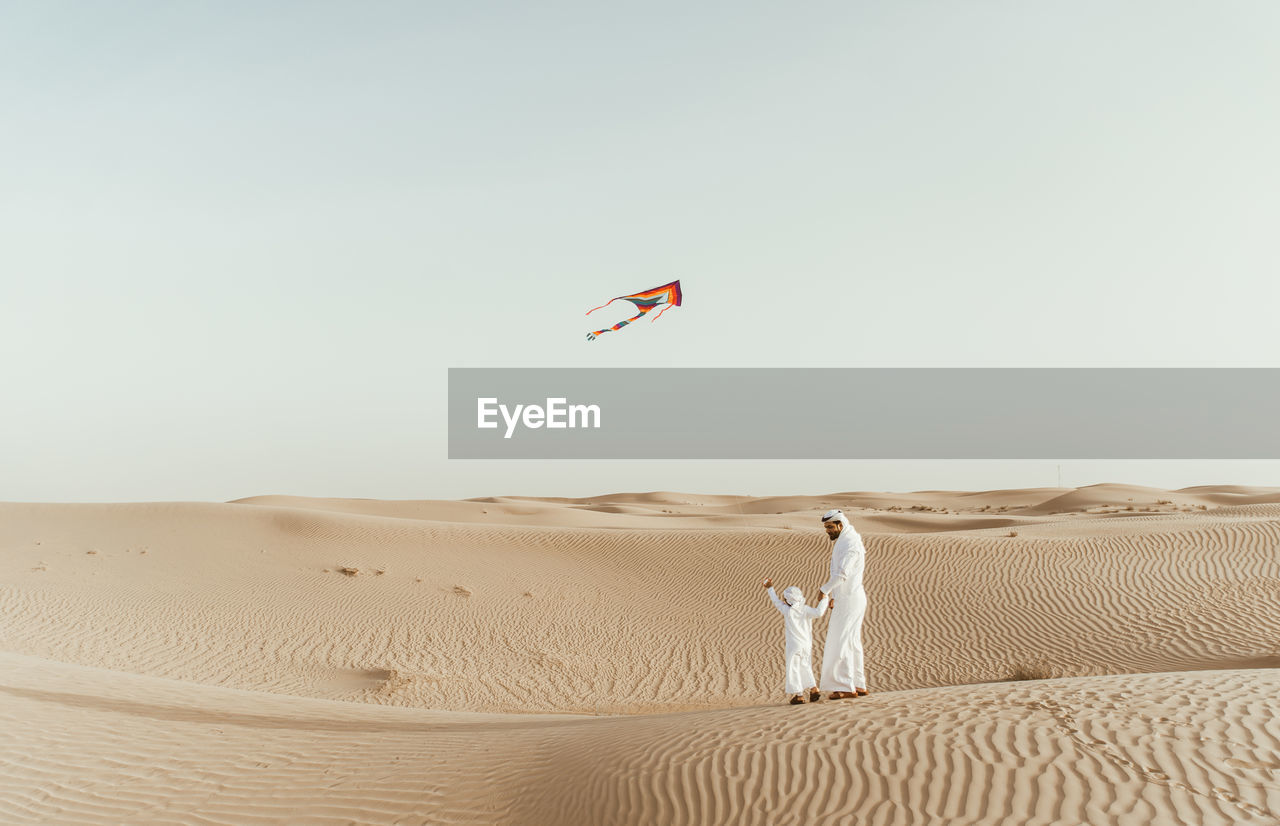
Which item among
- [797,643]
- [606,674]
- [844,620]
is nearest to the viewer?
[844,620]

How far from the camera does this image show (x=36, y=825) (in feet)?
21.8

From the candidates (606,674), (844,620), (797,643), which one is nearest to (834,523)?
(844,620)

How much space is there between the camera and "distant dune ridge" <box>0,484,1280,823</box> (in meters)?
5.60

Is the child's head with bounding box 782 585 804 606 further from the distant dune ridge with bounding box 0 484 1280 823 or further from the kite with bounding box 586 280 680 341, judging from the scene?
the kite with bounding box 586 280 680 341

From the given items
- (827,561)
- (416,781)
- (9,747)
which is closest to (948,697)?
(416,781)

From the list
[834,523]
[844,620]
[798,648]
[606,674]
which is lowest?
[606,674]

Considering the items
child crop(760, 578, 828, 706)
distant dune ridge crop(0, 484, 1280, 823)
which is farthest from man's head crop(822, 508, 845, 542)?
distant dune ridge crop(0, 484, 1280, 823)

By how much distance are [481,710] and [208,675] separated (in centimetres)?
566

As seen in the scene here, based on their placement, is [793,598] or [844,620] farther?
[793,598]

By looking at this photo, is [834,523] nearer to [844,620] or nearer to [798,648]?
[844,620]

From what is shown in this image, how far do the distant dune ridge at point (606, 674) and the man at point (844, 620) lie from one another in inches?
32.7

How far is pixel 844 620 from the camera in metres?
8.28

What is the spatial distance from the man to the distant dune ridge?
83 cm

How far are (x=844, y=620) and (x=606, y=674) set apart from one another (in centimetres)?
883
